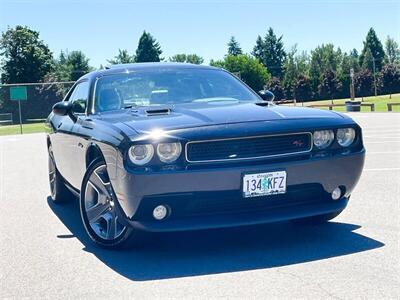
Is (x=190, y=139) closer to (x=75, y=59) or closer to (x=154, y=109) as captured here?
(x=154, y=109)

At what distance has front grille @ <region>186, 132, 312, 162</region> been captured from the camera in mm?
4051

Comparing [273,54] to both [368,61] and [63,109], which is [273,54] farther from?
[63,109]

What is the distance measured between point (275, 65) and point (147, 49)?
2909cm

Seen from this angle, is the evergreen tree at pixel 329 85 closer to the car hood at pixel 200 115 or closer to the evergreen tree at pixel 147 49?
the evergreen tree at pixel 147 49

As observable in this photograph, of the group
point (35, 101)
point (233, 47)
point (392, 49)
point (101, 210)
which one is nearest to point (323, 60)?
point (392, 49)

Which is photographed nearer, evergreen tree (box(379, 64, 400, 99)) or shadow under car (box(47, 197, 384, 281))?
shadow under car (box(47, 197, 384, 281))

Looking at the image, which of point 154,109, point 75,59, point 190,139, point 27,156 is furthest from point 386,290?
point 75,59

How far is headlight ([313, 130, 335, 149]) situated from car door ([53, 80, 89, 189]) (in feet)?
6.76

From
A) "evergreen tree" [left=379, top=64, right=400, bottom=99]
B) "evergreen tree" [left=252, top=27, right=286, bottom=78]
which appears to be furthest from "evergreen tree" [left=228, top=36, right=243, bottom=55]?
"evergreen tree" [left=379, top=64, right=400, bottom=99]

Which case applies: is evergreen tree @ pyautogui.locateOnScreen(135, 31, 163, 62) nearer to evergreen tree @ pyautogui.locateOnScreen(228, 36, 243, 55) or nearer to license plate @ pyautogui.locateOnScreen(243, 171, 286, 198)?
evergreen tree @ pyautogui.locateOnScreen(228, 36, 243, 55)

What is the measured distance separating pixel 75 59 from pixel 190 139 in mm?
97674

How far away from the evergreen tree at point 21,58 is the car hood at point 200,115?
68.8 m

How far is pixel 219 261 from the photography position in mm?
4082

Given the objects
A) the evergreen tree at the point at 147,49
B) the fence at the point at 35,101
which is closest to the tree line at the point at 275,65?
the evergreen tree at the point at 147,49
